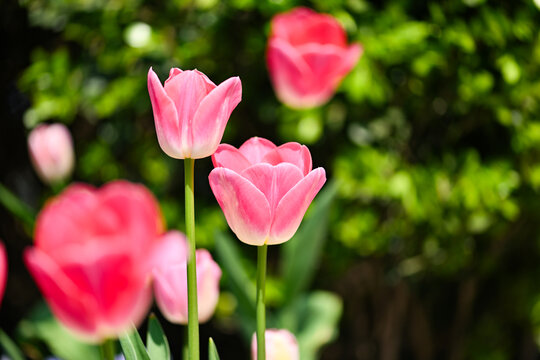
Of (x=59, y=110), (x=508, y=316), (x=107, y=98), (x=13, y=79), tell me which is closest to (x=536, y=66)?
(x=508, y=316)

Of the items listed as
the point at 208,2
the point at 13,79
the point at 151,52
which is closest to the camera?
the point at 208,2

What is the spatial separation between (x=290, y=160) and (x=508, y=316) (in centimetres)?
175

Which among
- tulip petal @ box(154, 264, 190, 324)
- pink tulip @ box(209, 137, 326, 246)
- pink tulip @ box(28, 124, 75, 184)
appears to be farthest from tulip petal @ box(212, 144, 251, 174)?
pink tulip @ box(28, 124, 75, 184)

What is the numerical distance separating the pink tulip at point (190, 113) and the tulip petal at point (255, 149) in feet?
0.12

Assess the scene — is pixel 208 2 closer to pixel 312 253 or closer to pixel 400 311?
pixel 312 253

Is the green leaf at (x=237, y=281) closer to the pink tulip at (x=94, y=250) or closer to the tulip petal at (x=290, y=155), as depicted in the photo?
the tulip petal at (x=290, y=155)

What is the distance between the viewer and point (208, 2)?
1.41m

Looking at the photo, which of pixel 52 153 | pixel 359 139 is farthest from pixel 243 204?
pixel 359 139

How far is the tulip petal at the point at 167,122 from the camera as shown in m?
0.51

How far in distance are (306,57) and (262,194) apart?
2.25ft

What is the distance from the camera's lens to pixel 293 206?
0.52 meters

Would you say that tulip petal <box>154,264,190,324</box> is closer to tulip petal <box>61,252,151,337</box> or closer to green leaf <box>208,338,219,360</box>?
green leaf <box>208,338,219,360</box>

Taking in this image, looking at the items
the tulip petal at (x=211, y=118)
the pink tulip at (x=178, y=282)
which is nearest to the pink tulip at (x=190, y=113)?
the tulip petal at (x=211, y=118)

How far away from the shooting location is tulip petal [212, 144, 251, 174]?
0.52 metres
